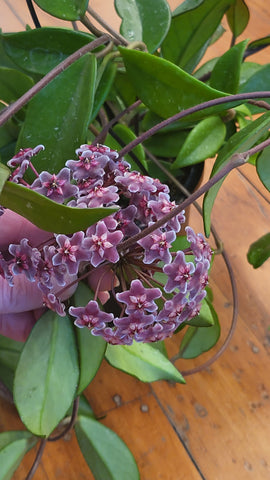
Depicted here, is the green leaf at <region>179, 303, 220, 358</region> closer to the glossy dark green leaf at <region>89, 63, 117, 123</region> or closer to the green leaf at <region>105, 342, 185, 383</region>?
the green leaf at <region>105, 342, 185, 383</region>

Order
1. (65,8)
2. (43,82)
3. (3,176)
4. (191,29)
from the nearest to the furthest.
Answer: (3,176) → (43,82) → (65,8) → (191,29)

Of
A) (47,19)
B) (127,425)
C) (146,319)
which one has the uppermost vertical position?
(47,19)

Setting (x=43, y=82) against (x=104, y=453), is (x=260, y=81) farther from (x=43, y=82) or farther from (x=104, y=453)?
(x=104, y=453)

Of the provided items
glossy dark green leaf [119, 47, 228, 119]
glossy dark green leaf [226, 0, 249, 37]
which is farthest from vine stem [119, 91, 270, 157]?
glossy dark green leaf [226, 0, 249, 37]

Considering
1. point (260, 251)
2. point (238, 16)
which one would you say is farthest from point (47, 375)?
point (238, 16)

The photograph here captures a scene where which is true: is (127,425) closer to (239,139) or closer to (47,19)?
(239,139)

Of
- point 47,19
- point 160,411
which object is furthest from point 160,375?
point 47,19

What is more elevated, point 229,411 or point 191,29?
point 191,29
